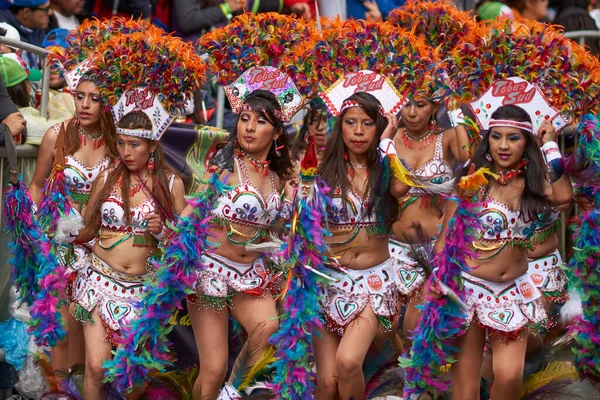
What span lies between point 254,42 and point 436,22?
1635 millimetres

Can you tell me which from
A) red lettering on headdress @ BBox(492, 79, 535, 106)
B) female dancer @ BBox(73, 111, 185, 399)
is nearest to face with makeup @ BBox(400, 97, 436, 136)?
red lettering on headdress @ BBox(492, 79, 535, 106)

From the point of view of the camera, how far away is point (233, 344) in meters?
8.05

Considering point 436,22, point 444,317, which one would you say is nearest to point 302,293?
point 444,317

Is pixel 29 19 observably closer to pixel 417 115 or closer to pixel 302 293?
pixel 417 115

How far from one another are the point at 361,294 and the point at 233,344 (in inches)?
68.2

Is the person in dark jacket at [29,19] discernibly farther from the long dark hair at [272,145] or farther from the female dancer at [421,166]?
the female dancer at [421,166]

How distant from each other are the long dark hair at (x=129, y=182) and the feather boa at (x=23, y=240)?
359 mm

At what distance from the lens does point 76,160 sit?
7.38 metres

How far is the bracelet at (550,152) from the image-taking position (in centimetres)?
Result: 664

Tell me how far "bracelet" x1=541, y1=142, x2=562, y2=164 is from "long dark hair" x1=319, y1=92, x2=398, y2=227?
904 millimetres

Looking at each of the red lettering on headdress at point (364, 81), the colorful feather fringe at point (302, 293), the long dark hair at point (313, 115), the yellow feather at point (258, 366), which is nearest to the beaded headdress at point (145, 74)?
the long dark hair at point (313, 115)

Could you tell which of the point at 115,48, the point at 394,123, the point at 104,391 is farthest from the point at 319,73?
the point at 104,391

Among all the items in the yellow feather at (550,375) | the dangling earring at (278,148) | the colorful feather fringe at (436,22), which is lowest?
the yellow feather at (550,375)

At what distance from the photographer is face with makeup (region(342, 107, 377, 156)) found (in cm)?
671
